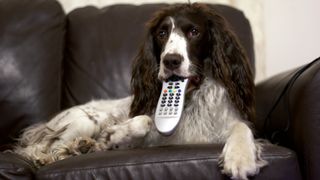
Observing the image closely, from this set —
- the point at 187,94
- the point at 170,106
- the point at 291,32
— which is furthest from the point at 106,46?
the point at 291,32

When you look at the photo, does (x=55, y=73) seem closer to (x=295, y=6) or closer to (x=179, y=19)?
(x=179, y=19)

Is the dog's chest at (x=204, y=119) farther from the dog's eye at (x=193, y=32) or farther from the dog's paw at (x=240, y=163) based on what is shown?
the dog's paw at (x=240, y=163)

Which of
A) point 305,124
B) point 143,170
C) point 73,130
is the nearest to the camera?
point 143,170

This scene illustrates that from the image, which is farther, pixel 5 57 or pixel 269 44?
pixel 269 44

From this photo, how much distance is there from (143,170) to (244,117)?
756 mm

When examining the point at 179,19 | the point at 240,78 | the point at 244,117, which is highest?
the point at 179,19

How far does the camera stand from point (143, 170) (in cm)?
153

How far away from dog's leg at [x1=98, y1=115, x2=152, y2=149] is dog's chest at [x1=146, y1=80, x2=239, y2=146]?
0.46 feet

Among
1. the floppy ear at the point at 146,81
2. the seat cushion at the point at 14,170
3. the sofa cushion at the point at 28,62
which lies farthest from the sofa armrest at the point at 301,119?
the sofa cushion at the point at 28,62

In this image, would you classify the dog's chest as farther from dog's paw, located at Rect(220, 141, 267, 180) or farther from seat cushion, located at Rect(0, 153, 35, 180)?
seat cushion, located at Rect(0, 153, 35, 180)

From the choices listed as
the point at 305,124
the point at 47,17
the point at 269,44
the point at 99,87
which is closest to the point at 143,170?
the point at 305,124

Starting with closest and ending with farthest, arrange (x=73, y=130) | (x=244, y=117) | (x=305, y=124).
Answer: (x=305, y=124), (x=244, y=117), (x=73, y=130)

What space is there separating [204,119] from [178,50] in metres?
0.38

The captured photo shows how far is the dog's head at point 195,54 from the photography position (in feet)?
6.76
